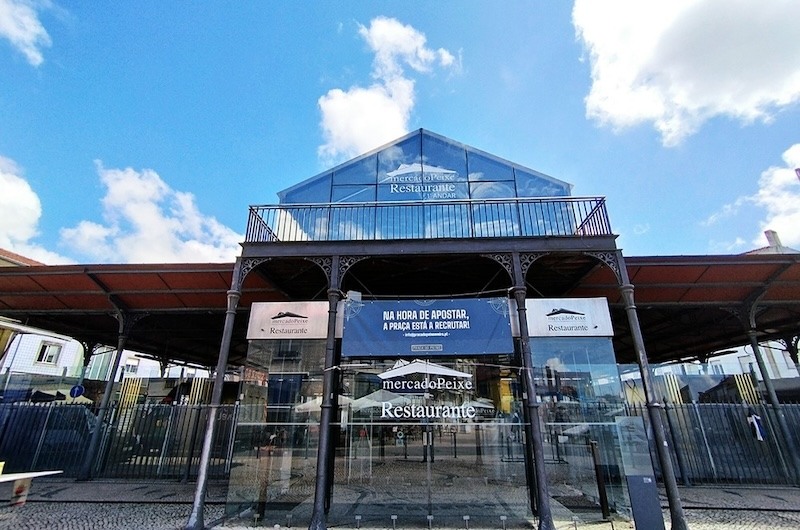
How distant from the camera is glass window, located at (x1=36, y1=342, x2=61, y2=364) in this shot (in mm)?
26969

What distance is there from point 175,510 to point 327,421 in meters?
3.76

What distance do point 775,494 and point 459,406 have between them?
8.09m

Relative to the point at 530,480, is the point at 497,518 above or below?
below

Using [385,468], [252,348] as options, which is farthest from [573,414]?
[252,348]

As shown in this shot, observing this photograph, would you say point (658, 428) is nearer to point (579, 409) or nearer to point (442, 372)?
point (579, 409)

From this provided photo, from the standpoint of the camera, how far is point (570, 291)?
35.2 ft

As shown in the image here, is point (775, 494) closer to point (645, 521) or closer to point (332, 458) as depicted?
point (645, 521)

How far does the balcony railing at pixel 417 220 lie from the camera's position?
30.2 ft

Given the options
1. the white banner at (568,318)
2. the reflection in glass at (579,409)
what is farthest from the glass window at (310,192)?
the reflection in glass at (579,409)

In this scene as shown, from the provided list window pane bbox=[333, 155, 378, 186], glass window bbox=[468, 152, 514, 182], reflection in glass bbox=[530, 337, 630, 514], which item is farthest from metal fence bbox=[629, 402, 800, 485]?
window pane bbox=[333, 155, 378, 186]

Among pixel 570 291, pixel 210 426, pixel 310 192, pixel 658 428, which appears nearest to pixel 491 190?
pixel 570 291

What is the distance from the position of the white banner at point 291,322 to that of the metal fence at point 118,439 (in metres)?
4.08

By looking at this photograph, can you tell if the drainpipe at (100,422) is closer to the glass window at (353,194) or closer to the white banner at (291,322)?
the white banner at (291,322)

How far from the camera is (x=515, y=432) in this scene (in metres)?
7.82
